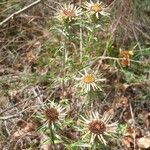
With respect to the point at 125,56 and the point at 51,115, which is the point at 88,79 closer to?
the point at 51,115

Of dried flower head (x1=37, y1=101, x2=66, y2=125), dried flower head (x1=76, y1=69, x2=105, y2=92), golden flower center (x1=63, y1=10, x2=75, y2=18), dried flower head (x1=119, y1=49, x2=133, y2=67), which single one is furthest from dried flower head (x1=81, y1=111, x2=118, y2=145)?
dried flower head (x1=119, y1=49, x2=133, y2=67)

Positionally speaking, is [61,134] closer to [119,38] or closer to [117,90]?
[117,90]

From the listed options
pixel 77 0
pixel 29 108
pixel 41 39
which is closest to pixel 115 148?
pixel 29 108

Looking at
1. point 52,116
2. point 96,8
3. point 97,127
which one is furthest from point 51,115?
point 96,8

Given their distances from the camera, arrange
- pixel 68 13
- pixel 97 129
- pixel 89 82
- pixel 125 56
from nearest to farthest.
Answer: pixel 97 129
pixel 89 82
pixel 68 13
pixel 125 56

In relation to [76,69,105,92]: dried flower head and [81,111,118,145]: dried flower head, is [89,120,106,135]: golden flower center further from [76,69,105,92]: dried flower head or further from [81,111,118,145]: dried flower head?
[76,69,105,92]: dried flower head

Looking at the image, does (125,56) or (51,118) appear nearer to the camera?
(51,118)

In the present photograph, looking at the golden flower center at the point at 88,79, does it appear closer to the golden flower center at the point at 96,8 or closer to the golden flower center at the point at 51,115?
the golden flower center at the point at 51,115
